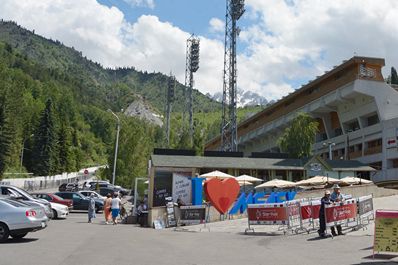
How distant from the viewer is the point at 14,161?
286 feet

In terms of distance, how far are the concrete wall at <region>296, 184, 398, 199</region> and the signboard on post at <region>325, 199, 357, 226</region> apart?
12565mm

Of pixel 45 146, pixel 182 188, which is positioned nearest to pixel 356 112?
pixel 182 188

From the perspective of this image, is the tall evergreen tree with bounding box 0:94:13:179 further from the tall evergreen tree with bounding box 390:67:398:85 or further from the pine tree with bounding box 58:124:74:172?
the tall evergreen tree with bounding box 390:67:398:85

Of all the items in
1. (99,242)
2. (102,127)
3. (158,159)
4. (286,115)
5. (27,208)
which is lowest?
(99,242)

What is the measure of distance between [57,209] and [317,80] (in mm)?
44403

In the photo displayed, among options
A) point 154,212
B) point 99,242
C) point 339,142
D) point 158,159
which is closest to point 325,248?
point 99,242

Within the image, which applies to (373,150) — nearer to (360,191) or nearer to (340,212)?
(360,191)

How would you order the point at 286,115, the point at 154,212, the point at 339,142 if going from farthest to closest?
1. the point at 286,115
2. the point at 339,142
3. the point at 154,212

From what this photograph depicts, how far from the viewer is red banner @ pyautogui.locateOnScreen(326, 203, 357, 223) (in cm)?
1664

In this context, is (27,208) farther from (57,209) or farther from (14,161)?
(14,161)

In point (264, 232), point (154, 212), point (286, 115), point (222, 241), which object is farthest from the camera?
point (286, 115)

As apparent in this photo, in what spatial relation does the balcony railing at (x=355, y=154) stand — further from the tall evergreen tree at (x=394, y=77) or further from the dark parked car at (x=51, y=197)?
the dark parked car at (x=51, y=197)

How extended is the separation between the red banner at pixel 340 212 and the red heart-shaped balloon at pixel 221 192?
312 inches

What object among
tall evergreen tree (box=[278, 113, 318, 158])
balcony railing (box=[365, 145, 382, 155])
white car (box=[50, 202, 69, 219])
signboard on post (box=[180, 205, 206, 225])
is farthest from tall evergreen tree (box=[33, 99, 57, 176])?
signboard on post (box=[180, 205, 206, 225])
